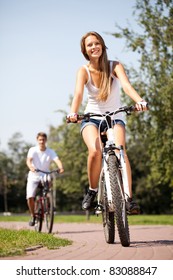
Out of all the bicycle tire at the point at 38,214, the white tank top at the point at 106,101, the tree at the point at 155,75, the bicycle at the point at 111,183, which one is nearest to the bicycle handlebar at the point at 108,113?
the bicycle at the point at 111,183

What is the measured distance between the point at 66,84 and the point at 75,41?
645 mm

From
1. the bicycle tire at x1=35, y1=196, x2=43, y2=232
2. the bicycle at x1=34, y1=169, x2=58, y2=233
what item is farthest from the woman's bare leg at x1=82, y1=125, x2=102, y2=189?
the bicycle tire at x1=35, y1=196, x2=43, y2=232

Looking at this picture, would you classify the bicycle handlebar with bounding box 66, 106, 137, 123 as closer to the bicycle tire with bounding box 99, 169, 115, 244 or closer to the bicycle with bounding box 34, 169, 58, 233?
the bicycle tire with bounding box 99, 169, 115, 244

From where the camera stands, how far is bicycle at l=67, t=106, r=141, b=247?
4879 mm

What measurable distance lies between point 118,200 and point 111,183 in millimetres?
185

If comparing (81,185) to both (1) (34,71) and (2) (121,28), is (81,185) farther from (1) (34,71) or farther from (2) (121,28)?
(1) (34,71)

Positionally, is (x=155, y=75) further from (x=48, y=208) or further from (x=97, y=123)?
(x=97, y=123)

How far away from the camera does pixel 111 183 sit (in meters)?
4.93

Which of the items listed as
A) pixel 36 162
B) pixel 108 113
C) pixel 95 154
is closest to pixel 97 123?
pixel 108 113

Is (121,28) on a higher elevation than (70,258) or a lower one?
higher

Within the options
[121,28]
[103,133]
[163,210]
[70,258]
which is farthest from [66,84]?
[163,210]

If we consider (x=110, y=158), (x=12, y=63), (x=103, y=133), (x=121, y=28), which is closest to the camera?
(x=110, y=158)
